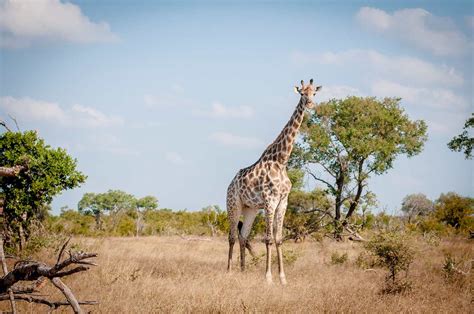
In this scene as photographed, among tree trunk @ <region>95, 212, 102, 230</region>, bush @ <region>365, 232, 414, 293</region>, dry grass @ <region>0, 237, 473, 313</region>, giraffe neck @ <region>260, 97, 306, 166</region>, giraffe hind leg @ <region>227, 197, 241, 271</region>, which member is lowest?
dry grass @ <region>0, 237, 473, 313</region>

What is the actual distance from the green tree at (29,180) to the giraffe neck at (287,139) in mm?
6531

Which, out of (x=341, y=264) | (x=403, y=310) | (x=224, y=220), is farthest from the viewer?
(x=224, y=220)

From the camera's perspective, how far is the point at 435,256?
1667 cm

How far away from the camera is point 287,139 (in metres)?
13.1

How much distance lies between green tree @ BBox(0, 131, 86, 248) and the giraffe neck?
6531 mm

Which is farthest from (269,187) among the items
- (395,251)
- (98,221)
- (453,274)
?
(98,221)

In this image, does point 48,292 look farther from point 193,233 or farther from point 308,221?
point 193,233

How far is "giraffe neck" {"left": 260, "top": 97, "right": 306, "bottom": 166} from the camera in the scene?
13.1 m

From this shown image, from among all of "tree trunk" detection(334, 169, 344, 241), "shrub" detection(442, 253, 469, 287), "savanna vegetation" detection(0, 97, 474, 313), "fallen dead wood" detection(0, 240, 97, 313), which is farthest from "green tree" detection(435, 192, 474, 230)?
"fallen dead wood" detection(0, 240, 97, 313)

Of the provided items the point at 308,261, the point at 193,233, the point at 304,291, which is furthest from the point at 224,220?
the point at 304,291

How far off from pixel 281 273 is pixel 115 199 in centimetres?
5110

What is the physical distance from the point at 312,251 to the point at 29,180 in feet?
36.5

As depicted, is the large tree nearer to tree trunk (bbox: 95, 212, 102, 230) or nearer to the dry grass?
the dry grass

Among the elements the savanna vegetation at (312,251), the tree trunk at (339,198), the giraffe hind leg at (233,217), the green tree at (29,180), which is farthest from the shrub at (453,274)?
the tree trunk at (339,198)
